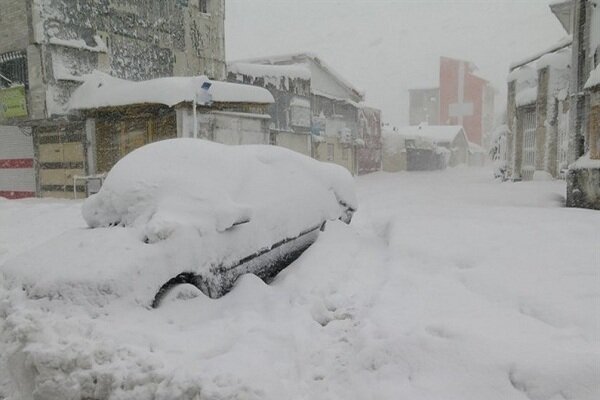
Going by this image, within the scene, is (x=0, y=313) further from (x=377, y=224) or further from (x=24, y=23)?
(x=24, y=23)

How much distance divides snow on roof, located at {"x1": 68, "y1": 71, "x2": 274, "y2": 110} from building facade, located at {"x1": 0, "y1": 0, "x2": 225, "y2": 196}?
2.02 ft

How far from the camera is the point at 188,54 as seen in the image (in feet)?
54.0

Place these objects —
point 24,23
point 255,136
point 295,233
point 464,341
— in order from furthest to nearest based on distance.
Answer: point 255,136
point 24,23
point 295,233
point 464,341

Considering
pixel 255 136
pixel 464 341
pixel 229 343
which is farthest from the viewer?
pixel 255 136

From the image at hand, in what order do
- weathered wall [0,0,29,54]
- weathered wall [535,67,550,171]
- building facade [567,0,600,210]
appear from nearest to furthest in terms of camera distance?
building facade [567,0,600,210] < weathered wall [0,0,29,54] < weathered wall [535,67,550,171]

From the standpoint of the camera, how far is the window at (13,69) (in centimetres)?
1290

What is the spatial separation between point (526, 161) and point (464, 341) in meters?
15.5

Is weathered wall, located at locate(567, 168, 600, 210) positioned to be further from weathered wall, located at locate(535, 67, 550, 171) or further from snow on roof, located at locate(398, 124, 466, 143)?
snow on roof, located at locate(398, 124, 466, 143)

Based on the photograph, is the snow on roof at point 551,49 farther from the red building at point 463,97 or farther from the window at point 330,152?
the red building at point 463,97

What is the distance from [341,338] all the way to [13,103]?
14658 mm

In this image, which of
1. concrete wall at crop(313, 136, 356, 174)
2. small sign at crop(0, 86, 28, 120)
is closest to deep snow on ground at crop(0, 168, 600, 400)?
small sign at crop(0, 86, 28, 120)

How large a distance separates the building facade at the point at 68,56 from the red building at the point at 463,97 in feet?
112

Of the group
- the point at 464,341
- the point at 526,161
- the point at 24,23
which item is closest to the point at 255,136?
the point at 24,23

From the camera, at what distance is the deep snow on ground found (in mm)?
2096
